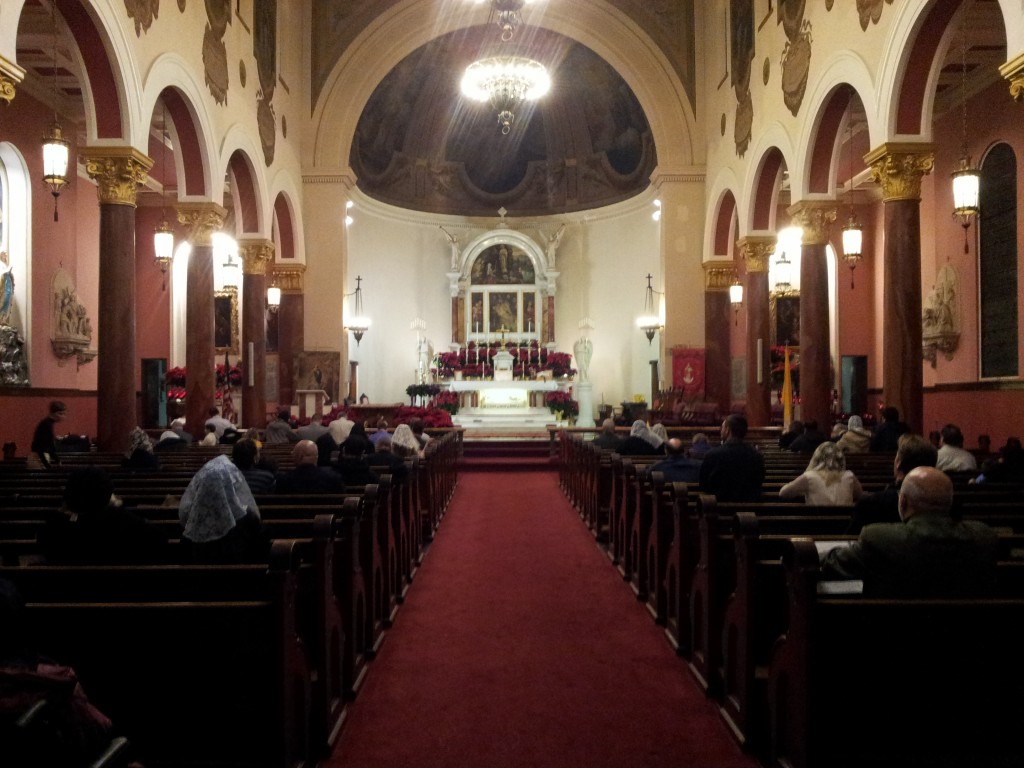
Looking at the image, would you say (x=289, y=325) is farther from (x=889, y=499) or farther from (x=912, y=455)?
(x=889, y=499)

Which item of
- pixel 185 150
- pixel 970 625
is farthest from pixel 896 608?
pixel 185 150

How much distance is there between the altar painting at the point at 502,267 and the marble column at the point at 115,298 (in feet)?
53.0

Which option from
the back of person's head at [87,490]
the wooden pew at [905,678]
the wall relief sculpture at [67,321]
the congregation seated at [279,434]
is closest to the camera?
the wooden pew at [905,678]

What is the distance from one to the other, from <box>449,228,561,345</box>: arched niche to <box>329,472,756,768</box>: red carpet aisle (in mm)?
18181

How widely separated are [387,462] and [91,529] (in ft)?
15.2

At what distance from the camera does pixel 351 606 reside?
15.5 feet

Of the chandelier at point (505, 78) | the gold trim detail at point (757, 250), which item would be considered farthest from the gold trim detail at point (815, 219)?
the chandelier at point (505, 78)

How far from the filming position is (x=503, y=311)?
26125mm

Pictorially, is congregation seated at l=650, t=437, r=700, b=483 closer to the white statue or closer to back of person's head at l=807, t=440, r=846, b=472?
back of person's head at l=807, t=440, r=846, b=472

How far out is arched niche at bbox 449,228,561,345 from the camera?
84.4 ft

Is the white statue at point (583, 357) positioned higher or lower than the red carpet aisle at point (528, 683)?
higher

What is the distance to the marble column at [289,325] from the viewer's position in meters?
19.4

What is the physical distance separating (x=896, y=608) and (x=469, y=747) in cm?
202

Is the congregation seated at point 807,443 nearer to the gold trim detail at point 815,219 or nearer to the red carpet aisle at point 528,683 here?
the red carpet aisle at point 528,683
